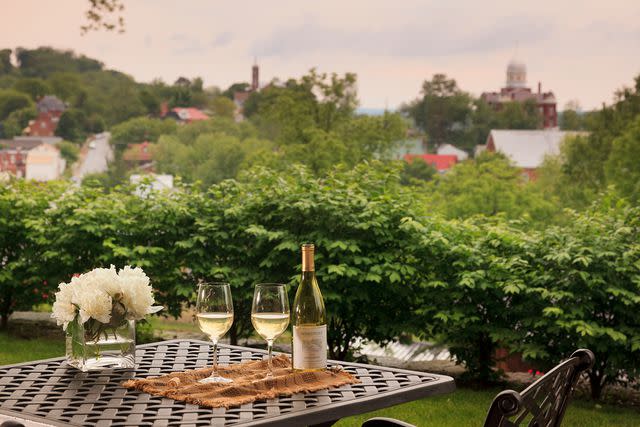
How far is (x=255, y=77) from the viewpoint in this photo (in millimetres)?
24500

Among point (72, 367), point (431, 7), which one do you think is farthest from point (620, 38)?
point (72, 367)

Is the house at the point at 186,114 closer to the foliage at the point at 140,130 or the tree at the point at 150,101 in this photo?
the tree at the point at 150,101

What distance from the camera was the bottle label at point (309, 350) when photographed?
6.64 feet

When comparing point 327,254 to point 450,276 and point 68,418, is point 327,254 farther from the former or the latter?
point 68,418

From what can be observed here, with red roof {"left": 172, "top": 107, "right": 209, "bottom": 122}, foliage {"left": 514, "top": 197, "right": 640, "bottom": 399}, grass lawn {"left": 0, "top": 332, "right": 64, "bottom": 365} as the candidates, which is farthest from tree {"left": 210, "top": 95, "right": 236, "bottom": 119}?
foliage {"left": 514, "top": 197, "right": 640, "bottom": 399}

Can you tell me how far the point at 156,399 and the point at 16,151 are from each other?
14.4 metres

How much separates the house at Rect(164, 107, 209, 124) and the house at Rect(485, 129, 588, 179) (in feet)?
29.0

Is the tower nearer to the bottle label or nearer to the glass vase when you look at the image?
the glass vase

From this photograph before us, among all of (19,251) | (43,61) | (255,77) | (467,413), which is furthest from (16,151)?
(467,413)

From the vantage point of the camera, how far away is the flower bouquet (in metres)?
2.02

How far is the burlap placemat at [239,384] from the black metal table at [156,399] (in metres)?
0.02

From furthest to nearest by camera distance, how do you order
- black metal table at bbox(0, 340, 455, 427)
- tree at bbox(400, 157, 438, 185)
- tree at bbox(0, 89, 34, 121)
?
tree at bbox(400, 157, 438, 185)
tree at bbox(0, 89, 34, 121)
black metal table at bbox(0, 340, 455, 427)

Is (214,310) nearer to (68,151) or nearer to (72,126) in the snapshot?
(68,151)

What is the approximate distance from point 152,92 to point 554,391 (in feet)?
62.4
